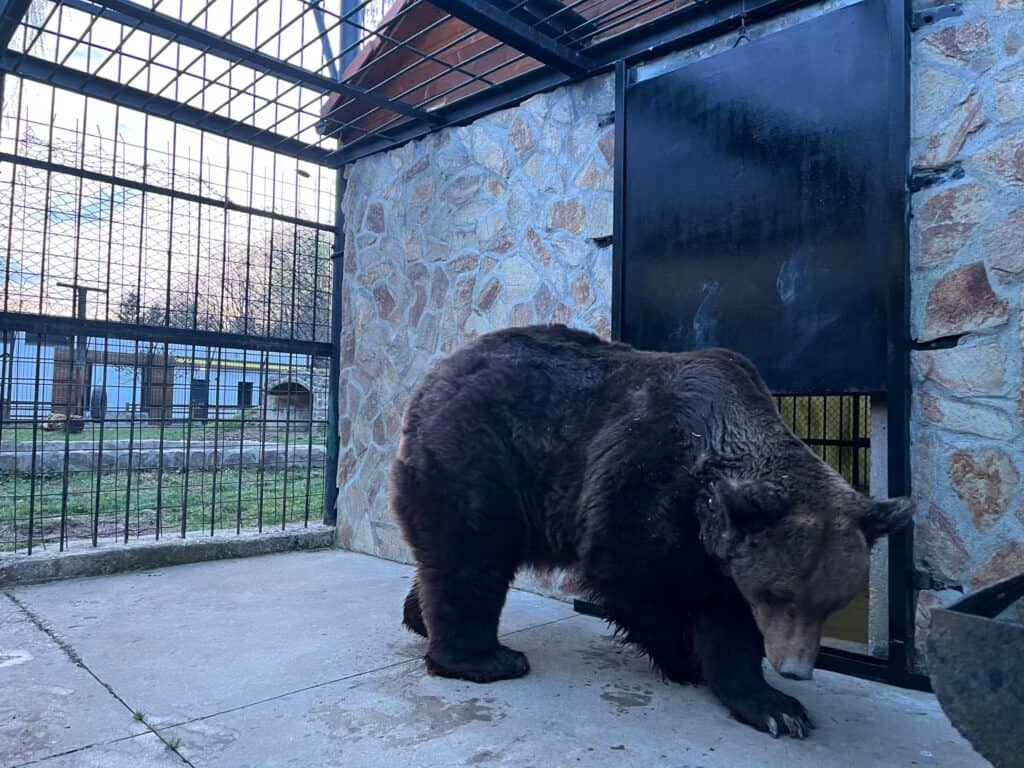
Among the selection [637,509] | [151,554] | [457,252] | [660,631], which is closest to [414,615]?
[660,631]

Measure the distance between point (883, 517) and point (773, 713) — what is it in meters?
0.91

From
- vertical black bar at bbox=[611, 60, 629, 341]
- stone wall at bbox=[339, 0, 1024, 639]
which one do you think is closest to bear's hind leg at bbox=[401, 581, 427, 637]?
stone wall at bbox=[339, 0, 1024, 639]

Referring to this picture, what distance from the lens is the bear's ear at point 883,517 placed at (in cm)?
266

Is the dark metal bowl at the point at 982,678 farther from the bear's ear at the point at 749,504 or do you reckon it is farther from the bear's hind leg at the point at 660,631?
the bear's hind leg at the point at 660,631

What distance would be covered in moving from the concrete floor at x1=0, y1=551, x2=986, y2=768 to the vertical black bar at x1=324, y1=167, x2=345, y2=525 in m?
2.37

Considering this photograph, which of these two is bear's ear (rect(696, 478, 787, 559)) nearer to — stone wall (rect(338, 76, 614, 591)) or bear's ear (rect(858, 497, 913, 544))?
bear's ear (rect(858, 497, 913, 544))

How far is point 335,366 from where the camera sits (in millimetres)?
7086

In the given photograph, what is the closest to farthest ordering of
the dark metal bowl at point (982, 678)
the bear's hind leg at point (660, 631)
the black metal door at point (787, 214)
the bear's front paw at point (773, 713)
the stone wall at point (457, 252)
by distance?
1. the dark metal bowl at point (982, 678)
2. the bear's front paw at point (773, 713)
3. the bear's hind leg at point (660, 631)
4. the black metal door at point (787, 214)
5. the stone wall at point (457, 252)

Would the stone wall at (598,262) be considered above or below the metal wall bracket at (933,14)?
below

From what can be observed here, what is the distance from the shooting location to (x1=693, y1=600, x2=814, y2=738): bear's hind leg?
2.95m

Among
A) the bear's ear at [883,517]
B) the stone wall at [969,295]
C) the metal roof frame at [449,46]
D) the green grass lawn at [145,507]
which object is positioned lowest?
the green grass lawn at [145,507]

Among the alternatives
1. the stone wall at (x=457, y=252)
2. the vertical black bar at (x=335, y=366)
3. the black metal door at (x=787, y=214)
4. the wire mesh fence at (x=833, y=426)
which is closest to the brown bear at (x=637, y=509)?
the black metal door at (x=787, y=214)

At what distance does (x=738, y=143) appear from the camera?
13.8 feet

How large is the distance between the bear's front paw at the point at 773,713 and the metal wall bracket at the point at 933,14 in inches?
127
